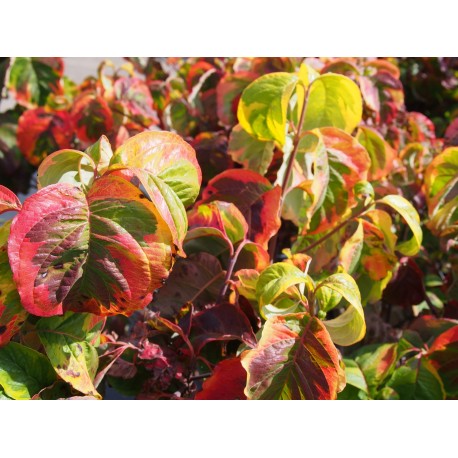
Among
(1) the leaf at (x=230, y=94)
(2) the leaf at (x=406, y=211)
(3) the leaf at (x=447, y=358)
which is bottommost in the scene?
(3) the leaf at (x=447, y=358)

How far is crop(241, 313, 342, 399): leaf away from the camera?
66 cm

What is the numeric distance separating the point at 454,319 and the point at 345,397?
10.1 inches

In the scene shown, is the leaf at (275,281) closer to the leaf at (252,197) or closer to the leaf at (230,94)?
the leaf at (252,197)

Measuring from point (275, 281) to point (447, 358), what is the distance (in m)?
0.31

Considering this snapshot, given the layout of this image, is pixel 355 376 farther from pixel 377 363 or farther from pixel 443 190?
pixel 443 190

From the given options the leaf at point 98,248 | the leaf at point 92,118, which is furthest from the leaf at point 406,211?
the leaf at point 92,118

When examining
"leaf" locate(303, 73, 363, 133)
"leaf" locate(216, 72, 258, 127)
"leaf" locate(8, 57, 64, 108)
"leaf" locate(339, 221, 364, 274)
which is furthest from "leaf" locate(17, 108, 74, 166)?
"leaf" locate(339, 221, 364, 274)

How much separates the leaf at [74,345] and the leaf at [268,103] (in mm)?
354

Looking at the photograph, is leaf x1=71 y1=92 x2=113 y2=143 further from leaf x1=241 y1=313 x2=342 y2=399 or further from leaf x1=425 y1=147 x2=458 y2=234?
leaf x1=241 y1=313 x2=342 y2=399

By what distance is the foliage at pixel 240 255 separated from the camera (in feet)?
2.02

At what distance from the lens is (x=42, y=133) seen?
1.59 m

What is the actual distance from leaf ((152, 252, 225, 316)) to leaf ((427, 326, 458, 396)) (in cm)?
29

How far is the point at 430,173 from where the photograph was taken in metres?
1.05
